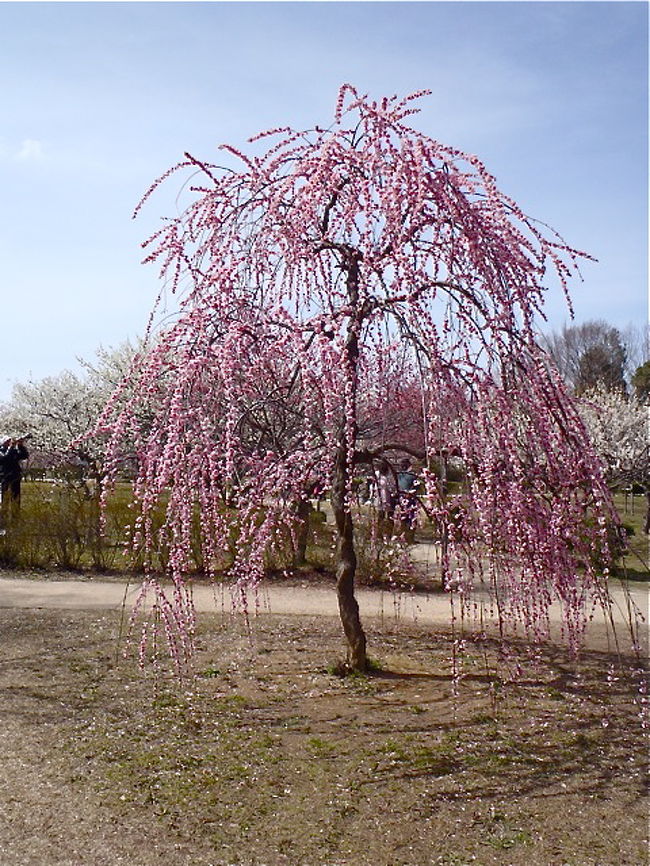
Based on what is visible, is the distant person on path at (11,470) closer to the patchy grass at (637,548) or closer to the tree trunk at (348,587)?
the tree trunk at (348,587)

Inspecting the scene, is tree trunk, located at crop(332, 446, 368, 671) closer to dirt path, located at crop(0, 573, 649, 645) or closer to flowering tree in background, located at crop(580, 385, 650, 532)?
dirt path, located at crop(0, 573, 649, 645)

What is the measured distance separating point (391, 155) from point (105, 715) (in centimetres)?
347

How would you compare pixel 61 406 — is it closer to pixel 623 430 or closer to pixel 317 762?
pixel 623 430

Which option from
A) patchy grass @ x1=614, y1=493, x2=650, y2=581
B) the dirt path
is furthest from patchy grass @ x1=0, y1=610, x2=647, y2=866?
the dirt path

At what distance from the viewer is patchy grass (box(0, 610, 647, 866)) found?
10.9 ft

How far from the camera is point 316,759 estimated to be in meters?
4.15

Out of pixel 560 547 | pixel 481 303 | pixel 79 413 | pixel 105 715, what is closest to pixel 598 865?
pixel 560 547

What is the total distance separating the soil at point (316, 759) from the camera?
3.32m

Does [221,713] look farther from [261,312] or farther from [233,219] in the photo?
[233,219]

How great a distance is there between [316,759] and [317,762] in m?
0.04

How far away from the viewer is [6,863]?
3170 millimetres

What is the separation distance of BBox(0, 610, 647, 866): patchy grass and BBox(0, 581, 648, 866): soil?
12 mm

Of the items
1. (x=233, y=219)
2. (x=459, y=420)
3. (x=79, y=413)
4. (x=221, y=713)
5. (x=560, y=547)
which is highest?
(x=79, y=413)

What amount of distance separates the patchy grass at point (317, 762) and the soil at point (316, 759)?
1 centimetres
